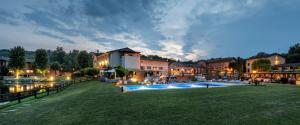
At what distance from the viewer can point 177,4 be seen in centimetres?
3394

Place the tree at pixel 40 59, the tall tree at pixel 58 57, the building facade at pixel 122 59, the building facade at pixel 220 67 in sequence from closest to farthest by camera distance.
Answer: the building facade at pixel 122 59, the tree at pixel 40 59, the building facade at pixel 220 67, the tall tree at pixel 58 57

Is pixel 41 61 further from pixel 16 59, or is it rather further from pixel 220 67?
pixel 220 67

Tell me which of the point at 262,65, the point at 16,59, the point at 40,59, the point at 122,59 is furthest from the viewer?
the point at 40,59

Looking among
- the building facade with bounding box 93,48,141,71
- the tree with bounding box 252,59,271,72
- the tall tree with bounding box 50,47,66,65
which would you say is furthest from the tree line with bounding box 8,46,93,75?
the tree with bounding box 252,59,271,72

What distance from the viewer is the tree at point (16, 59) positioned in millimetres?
52750

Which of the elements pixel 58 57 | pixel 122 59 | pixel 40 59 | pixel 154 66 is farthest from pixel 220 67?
pixel 58 57

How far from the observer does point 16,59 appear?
174 feet

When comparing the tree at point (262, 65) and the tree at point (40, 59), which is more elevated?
the tree at point (40, 59)

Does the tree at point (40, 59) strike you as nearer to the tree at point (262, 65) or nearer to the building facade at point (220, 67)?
the building facade at point (220, 67)

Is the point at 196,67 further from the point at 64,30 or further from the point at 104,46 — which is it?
the point at 64,30

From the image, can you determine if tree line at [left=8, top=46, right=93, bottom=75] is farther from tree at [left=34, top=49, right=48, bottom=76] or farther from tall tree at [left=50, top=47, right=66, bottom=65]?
tall tree at [left=50, top=47, right=66, bottom=65]

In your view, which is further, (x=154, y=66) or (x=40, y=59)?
(x=40, y=59)

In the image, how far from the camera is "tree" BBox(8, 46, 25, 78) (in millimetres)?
52750

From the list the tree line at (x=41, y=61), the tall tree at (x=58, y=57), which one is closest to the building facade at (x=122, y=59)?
the tree line at (x=41, y=61)
